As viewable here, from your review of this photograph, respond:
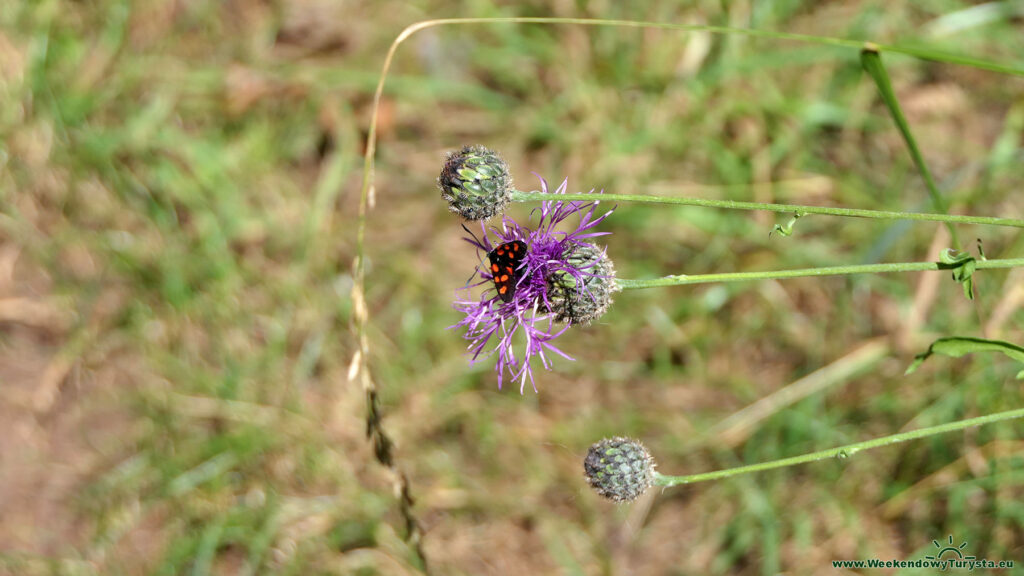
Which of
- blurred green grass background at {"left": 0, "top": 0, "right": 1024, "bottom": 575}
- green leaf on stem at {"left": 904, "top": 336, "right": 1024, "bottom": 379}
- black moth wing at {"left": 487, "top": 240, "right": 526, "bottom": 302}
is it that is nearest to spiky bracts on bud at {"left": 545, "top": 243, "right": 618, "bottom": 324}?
black moth wing at {"left": 487, "top": 240, "right": 526, "bottom": 302}

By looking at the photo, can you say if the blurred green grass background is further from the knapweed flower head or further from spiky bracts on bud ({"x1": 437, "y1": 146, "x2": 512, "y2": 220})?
spiky bracts on bud ({"x1": 437, "y1": 146, "x2": 512, "y2": 220})

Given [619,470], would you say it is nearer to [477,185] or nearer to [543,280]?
[543,280]

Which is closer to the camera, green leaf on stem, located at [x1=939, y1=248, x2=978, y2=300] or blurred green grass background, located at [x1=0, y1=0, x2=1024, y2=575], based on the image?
green leaf on stem, located at [x1=939, y1=248, x2=978, y2=300]

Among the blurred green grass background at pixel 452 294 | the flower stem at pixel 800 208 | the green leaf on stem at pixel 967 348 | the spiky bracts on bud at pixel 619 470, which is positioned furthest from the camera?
the blurred green grass background at pixel 452 294

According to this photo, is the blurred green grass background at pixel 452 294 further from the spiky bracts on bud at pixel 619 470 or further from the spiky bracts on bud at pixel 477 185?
the spiky bracts on bud at pixel 477 185

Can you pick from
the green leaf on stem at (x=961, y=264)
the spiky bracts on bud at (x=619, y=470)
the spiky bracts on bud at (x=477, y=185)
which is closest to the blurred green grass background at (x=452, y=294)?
the spiky bracts on bud at (x=619, y=470)

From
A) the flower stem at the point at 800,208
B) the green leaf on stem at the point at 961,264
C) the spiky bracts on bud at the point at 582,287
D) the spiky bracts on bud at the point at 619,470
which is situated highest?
the flower stem at the point at 800,208
